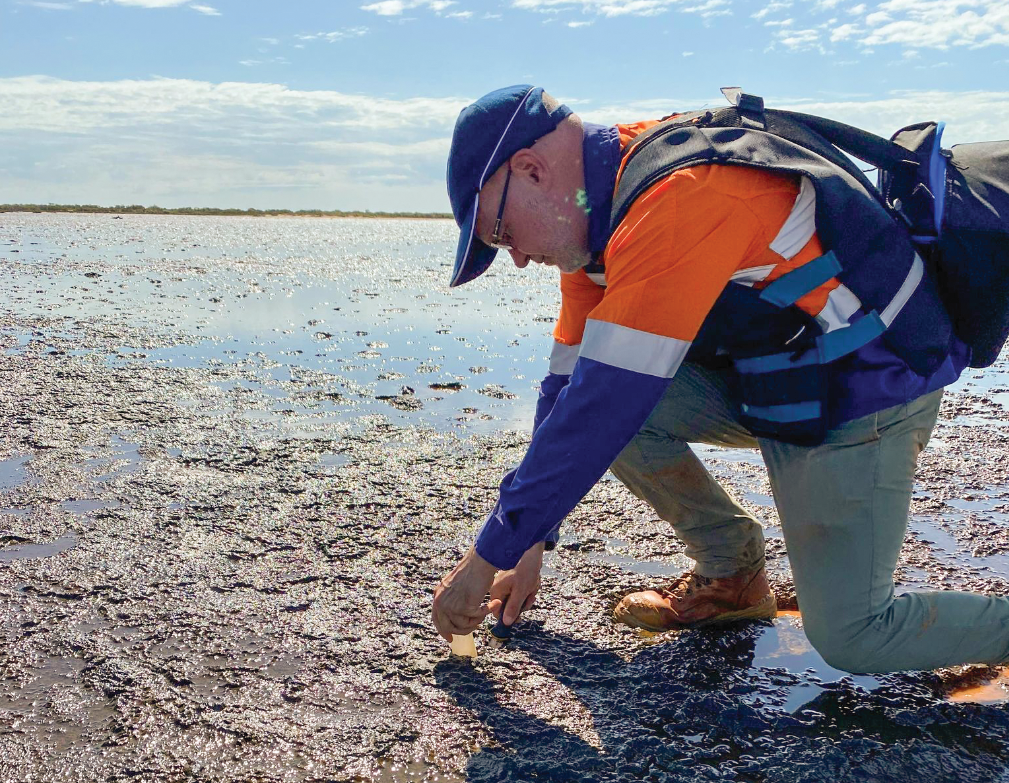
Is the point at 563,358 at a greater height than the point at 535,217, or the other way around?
the point at 535,217

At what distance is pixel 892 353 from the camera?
1985 mm

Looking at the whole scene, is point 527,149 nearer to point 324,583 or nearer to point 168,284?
point 324,583

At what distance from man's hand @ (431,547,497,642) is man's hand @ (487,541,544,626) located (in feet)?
1.25

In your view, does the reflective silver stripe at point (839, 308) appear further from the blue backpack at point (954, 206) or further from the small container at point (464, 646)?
the small container at point (464, 646)

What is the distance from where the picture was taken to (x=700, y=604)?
2.45 metres

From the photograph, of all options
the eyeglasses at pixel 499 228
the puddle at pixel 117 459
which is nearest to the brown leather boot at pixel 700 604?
the eyeglasses at pixel 499 228

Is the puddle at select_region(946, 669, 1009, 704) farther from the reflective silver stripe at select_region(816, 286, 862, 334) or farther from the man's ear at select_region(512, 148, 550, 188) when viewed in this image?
the man's ear at select_region(512, 148, 550, 188)

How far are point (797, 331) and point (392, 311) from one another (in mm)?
6995

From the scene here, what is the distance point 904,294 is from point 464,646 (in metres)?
1.40

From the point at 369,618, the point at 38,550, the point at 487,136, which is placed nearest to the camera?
the point at 487,136

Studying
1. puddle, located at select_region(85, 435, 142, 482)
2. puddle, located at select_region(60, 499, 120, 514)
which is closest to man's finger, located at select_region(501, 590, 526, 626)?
puddle, located at select_region(60, 499, 120, 514)

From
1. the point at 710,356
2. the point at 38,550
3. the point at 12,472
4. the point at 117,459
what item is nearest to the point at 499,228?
the point at 710,356

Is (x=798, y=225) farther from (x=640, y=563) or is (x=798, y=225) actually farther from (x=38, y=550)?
(x=38, y=550)

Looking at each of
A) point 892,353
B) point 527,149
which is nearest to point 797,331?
point 892,353
